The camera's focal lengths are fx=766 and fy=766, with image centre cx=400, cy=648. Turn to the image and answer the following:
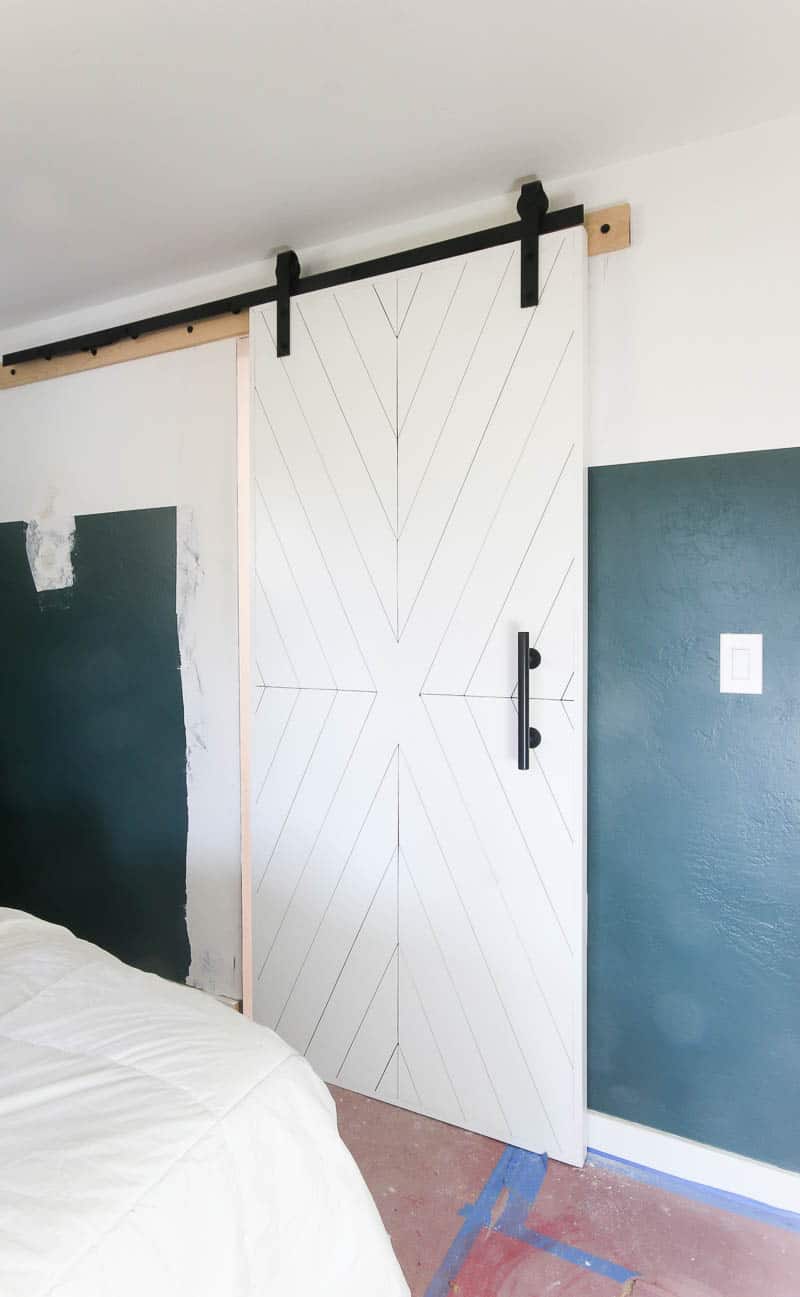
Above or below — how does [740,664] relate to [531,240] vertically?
below

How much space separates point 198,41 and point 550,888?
1.92 metres

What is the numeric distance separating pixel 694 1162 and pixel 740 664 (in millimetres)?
1169

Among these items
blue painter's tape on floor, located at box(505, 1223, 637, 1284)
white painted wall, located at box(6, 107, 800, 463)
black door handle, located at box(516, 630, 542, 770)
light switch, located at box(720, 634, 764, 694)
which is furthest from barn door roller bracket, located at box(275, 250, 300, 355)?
blue painter's tape on floor, located at box(505, 1223, 637, 1284)

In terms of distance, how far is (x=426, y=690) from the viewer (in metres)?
2.01

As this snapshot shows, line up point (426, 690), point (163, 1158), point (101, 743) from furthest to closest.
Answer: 1. point (101, 743)
2. point (426, 690)
3. point (163, 1158)

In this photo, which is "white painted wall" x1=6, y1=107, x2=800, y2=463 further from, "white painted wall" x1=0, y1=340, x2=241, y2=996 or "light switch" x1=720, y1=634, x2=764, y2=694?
"white painted wall" x1=0, y1=340, x2=241, y2=996

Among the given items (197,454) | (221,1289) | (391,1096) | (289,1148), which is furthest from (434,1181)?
(197,454)

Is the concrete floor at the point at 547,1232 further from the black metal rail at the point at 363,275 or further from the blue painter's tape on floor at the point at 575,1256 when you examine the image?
the black metal rail at the point at 363,275

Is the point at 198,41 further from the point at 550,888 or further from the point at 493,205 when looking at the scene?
the point at 550,888

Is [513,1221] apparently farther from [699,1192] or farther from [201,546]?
[201,546]

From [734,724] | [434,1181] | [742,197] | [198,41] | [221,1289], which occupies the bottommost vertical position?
[434,1181]

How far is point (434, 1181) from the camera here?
180 centimetres

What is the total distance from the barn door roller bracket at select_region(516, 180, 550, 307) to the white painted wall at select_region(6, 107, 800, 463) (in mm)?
108

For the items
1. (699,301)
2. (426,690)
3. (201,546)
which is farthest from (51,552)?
(699,301)
